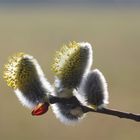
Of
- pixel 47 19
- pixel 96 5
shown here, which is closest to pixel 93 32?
pixel 47 19

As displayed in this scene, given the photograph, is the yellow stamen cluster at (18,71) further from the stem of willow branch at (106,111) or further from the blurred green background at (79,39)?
the blurred green background at (79,39)

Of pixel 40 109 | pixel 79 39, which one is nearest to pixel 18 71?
pixel 40 109

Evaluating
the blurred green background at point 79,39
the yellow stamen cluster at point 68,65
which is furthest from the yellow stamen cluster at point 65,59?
the blurred green background at point 79,39

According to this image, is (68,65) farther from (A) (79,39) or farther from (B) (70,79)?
(A) (79,39)

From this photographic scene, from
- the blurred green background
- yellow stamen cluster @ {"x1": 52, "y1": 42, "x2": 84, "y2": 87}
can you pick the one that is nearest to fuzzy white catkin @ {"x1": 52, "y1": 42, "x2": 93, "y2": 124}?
yellow stamen cluster @ {"x1": 52, "y1": 42, "x2": 84, "y2": 87}

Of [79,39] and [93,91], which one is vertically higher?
[93,91]

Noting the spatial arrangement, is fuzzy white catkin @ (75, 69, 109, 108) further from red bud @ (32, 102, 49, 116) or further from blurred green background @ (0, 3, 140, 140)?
blurred green background @ (0, 3, 140, 140)
